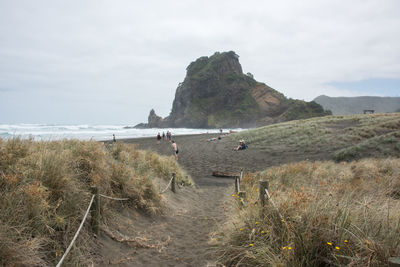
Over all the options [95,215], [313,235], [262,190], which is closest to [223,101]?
[262,190]

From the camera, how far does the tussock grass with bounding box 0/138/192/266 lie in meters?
2.98

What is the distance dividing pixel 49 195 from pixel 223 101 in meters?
140

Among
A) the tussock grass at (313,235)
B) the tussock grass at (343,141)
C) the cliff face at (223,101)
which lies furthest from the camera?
the cliff face at (223,101)

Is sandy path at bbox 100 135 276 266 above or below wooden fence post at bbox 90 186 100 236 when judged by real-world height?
below

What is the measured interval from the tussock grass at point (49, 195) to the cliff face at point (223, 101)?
112 m

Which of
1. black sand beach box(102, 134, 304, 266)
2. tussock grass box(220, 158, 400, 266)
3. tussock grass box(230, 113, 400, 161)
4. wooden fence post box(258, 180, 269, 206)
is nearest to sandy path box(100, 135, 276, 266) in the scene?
black sand beach box(102, 134, 304, 266)

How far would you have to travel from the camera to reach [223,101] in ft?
464

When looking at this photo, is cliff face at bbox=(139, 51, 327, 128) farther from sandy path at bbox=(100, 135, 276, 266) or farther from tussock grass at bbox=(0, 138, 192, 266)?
tussock grass at bbox=(0, 138, 192, 266)

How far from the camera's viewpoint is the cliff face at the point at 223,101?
125 m

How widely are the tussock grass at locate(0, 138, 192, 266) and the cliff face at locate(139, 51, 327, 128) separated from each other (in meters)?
112

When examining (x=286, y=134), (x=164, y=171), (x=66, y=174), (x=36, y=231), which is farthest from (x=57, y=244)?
(x=286, y=134)

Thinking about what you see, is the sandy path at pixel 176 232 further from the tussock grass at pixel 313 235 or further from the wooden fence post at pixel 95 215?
the tussock grass at pixel 313 235

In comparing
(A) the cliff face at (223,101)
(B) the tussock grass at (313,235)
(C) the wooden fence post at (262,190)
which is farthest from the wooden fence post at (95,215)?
(A) the cliff face at (223,101)

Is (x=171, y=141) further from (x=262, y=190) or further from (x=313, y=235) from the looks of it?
(x=313, y=235)
